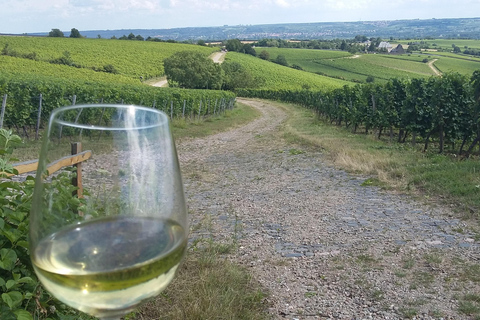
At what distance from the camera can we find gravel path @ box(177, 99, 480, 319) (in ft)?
12.6

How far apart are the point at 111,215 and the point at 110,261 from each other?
12 centimetres

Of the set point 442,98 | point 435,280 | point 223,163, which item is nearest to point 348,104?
point 442,98

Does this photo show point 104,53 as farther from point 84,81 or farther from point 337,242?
point 337,242

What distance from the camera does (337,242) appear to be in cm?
526

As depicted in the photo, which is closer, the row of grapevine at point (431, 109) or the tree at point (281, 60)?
the row of grapevine at point (431, 109)

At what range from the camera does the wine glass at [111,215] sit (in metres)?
0.74

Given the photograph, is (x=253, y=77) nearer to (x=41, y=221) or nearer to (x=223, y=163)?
(x=223, y=163)

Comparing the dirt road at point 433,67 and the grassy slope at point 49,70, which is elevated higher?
the grassy slope at point 49,70

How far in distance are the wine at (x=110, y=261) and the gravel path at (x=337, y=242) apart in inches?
119

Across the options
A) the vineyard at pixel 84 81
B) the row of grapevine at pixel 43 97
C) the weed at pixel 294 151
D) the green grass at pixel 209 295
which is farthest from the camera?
the vineyard at pixel 84 81

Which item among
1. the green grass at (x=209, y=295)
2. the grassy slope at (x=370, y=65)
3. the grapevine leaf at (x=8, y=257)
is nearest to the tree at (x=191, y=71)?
the grassy slope at (x=370, y=65)

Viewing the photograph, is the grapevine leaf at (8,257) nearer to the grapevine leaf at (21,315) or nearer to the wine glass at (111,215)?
the grapevine leaf at (21,315)

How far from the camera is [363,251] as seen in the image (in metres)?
4.96


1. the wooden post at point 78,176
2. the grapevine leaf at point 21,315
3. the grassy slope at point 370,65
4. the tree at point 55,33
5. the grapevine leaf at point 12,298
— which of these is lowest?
the grassy slope at point 370,65
